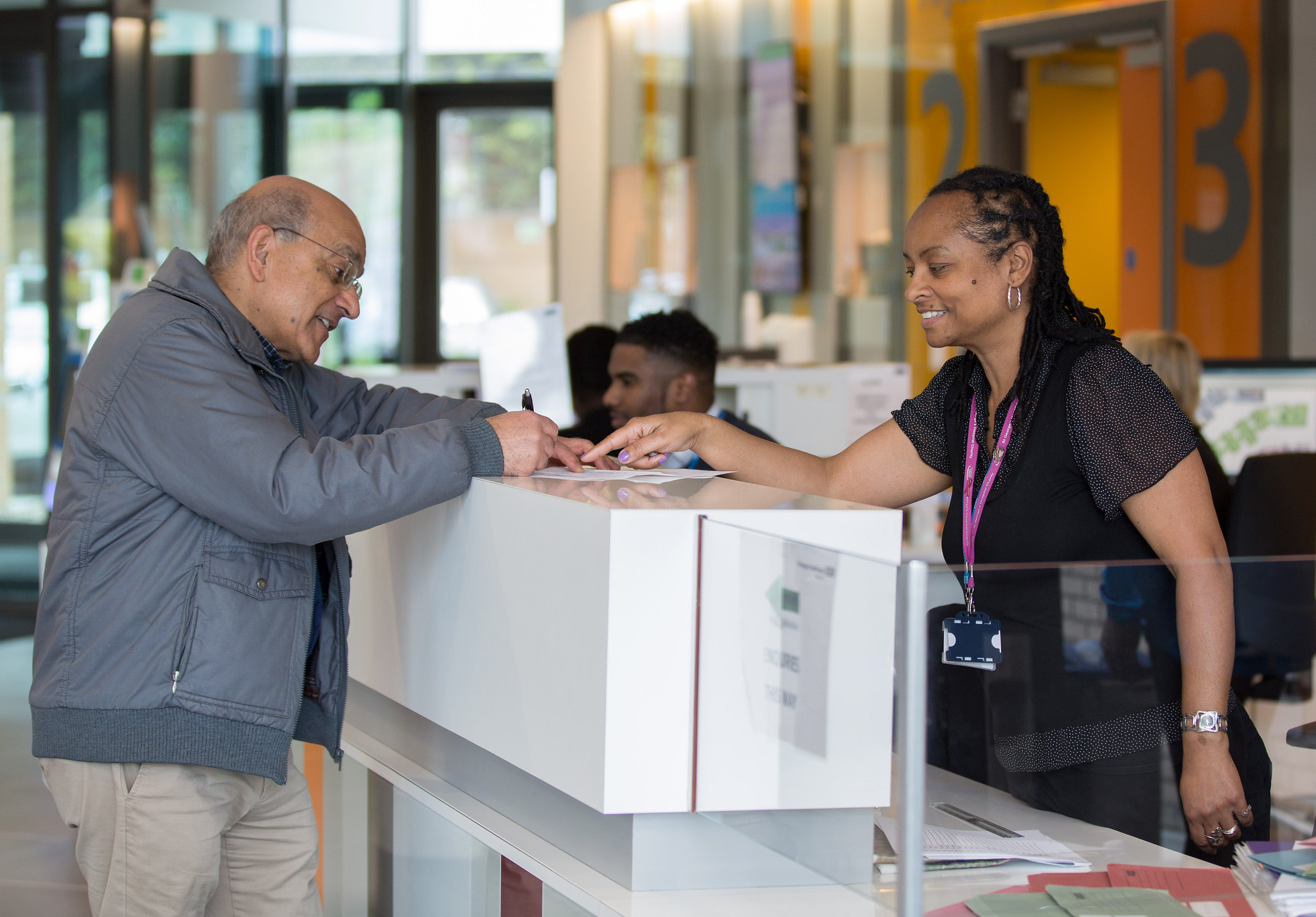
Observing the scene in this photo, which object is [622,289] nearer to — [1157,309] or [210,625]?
[1157,309]

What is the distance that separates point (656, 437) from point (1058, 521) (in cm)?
64

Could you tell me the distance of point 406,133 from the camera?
Answer: 9.05 meters

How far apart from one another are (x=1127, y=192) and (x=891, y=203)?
1176mm

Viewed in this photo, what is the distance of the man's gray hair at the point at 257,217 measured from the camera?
1.77m

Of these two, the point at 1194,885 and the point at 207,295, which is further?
the point at 207,295

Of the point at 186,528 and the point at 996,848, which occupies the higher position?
the point at 186,528

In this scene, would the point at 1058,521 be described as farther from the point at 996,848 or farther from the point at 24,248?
the point at 24,248

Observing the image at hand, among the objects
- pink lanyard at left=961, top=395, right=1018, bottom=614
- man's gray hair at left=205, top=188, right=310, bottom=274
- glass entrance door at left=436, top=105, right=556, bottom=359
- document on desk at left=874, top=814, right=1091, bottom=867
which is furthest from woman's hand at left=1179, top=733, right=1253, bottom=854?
glass entrance door at left=436, top=105, right=556, bottom=359

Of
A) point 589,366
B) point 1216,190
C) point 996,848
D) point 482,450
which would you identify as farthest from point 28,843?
point 1216,190

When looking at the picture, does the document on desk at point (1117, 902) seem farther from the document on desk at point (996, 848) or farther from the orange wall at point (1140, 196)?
the orange wall at point (1140, 196)

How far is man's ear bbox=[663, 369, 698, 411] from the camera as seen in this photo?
3.22m

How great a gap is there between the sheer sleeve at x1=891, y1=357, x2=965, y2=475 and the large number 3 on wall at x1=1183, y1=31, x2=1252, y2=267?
3476 mm

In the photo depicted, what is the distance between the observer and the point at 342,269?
182 cm

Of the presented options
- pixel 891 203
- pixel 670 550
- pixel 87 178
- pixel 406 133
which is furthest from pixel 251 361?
pixel 406 133
